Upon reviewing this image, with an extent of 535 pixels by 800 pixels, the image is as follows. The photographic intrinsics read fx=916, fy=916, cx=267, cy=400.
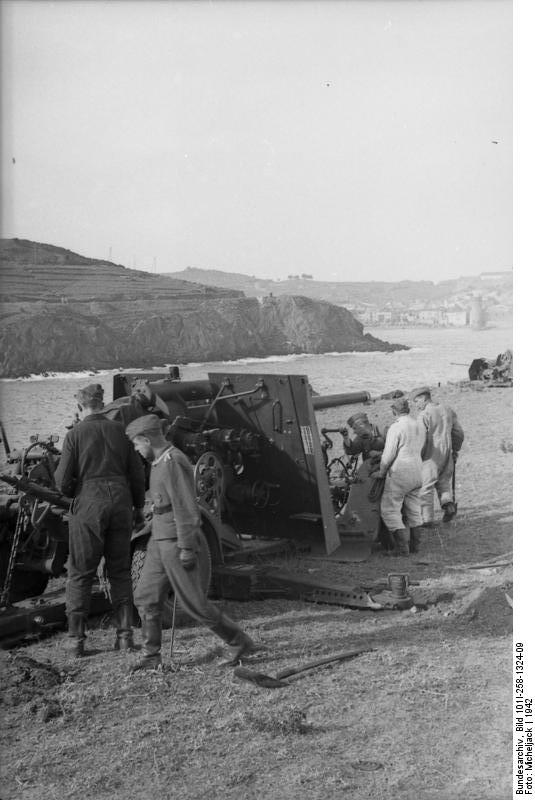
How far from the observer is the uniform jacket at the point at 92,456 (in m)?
6.25

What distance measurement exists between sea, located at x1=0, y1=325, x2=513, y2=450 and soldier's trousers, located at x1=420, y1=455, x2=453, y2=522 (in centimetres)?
149

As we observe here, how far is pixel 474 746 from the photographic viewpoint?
4.71m

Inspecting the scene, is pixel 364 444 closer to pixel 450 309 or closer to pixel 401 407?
Result: pixel 401 407

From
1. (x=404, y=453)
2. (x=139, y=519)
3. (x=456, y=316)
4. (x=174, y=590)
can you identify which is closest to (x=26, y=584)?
(x=139, y=519)

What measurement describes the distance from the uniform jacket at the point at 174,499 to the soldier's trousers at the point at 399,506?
375 centimetres

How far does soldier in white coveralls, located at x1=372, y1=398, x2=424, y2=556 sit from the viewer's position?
29.7 ft

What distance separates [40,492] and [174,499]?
143cm

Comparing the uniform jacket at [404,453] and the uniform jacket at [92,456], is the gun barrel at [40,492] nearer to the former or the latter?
the uniform jacket at [92,456]

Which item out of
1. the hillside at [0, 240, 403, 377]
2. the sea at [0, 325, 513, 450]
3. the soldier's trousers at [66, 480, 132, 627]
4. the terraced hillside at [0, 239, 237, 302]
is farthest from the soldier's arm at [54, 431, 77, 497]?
the hillside at [0, 240, 403, 377]

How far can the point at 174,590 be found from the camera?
5.79 meters

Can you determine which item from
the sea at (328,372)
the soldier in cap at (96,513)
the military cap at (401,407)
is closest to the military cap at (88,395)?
the soldier in cap at (96,513)
